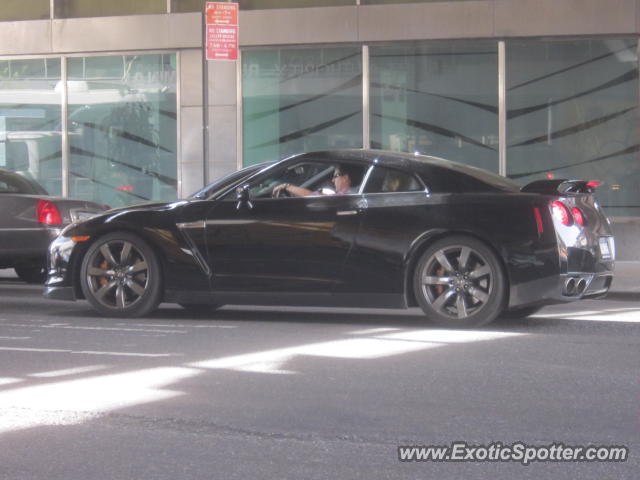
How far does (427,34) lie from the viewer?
18.8 metres

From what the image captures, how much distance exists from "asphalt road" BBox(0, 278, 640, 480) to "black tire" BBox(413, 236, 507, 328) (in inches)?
8.2

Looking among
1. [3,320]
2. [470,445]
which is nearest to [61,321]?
[3,320]

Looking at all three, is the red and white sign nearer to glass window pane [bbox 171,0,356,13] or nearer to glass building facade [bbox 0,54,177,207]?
glass window pane [bbox 171,0,356,13]

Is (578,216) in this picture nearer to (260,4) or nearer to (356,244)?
(356,244)

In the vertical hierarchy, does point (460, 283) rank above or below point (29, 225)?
below

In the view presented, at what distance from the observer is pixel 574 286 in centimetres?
902

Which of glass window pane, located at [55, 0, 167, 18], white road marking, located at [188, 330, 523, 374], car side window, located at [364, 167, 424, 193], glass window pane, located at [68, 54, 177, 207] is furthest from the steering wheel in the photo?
glass window pane, located at [55, 0, 167, 18]

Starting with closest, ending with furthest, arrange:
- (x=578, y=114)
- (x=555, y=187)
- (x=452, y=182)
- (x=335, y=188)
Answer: (x=555, y=187) < (x=452, y=182) < (x=335, y=188) < (x=578, y=114)

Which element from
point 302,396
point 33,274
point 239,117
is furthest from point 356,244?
point 239,117

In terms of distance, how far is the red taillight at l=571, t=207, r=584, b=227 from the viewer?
360 inches

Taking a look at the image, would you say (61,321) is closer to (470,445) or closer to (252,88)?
(470,445)

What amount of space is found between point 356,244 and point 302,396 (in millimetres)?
3275

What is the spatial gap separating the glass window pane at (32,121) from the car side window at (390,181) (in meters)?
12.7

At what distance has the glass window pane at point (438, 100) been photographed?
18.9 meters
